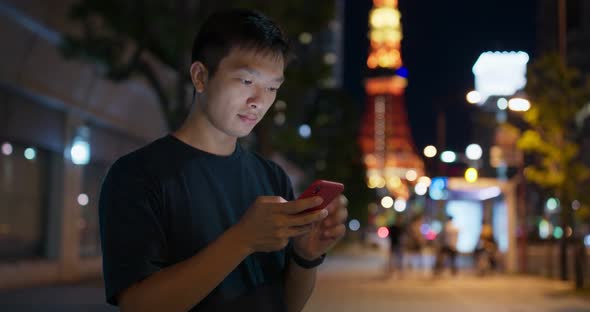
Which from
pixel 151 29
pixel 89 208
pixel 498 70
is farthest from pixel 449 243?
pixel 498 70

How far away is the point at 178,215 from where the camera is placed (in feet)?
6.57

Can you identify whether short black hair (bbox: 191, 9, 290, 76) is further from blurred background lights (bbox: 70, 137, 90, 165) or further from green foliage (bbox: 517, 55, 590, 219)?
blurred background lights (bbox: 70, 137, 90, 165)

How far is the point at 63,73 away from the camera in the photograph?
64.3 feet

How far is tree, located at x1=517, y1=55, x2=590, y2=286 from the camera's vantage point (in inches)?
744

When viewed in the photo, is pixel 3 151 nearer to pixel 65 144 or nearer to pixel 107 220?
pixel 65 144

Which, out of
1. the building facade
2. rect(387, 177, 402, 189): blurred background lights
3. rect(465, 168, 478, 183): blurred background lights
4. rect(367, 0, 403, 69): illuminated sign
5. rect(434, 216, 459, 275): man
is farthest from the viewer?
rect(367, 0, 403, 69): illuminated sign

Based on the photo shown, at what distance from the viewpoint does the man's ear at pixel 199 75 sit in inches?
84.5

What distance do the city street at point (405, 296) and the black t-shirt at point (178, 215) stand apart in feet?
33.5

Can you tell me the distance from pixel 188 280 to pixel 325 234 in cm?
43

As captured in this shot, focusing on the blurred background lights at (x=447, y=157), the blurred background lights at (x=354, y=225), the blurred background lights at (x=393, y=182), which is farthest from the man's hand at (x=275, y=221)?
the blurred background lights at (x=393, y=182)

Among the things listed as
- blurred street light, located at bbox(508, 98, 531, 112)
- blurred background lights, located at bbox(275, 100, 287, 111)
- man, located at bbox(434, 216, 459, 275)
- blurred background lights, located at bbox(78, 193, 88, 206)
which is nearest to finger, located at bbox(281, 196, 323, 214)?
blurred background lights, located at bbox(275, 100, 287, 111)

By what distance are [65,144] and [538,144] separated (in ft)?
39.7

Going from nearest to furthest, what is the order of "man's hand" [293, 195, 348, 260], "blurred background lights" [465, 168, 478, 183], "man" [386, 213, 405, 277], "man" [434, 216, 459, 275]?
1. "man's hand" [293, 195, 348, 260]
2. "man" [386, 213, 405, 277]
3. "man" [434, 216, 459, 275]
4. "blurred background lights" [465, 168, 478, 183]

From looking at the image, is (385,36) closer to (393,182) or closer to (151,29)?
(393,182)
